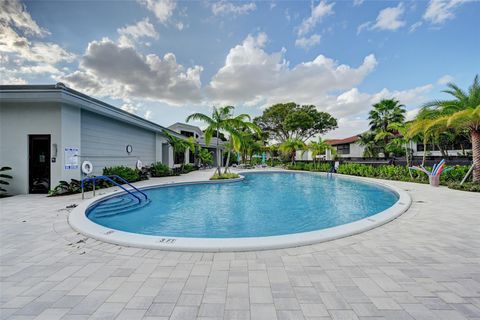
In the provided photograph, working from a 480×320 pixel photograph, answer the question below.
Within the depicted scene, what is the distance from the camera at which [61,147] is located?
312 inches

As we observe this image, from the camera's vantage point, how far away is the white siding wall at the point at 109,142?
369 inches

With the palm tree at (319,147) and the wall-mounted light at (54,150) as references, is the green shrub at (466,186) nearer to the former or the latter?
the palm tree at (319,147)

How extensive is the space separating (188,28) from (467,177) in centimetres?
1655

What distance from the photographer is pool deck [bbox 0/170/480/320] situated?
1826 mm

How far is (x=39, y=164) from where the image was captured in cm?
809

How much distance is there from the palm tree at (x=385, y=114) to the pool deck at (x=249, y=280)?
18.8 metres

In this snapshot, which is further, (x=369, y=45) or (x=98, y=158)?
(x=369, y=45)

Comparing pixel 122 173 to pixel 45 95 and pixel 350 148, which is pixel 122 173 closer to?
pixel 45 95

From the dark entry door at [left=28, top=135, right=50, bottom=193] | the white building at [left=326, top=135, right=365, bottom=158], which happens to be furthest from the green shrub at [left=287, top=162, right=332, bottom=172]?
the dark entry door at [left=28, top=135, right=50, bottom=193]

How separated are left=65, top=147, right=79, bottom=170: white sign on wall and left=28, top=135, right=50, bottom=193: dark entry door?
2.56 ft

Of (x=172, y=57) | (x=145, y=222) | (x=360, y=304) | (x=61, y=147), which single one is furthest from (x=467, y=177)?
(x=61, y=147)

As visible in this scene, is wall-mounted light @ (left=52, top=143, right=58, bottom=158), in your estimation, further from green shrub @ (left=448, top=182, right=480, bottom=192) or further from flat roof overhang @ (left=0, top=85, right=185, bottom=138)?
green shrub @ (left=448, top=182, right=480, bottom=192)

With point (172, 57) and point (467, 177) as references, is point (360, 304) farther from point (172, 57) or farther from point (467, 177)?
point (172, 57)

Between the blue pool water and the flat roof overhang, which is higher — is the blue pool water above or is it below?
below
